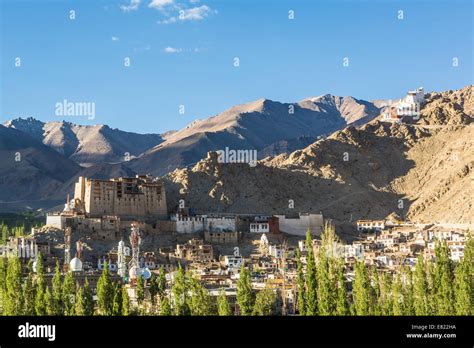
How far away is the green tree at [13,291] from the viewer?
119ft

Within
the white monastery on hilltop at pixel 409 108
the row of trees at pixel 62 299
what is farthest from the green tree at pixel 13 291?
the white monastery on hilltop at pixel 409 108

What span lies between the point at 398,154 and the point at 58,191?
61394mm

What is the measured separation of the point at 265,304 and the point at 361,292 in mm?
4517

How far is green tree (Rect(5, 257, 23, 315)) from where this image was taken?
119 feet

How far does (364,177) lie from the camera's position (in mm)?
97875

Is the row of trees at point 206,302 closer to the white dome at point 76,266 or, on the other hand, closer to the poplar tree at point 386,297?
the poplar tree at point 386,297

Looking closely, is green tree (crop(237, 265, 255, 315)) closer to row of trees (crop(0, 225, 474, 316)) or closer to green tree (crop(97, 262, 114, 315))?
row of trees (crop(0, 225, 474, 316))

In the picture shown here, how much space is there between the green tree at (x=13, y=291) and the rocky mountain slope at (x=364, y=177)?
41.0 meters

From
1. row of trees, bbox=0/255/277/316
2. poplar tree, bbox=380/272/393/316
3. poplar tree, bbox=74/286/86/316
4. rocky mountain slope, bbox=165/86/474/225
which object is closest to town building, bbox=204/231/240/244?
rocky mountain slope, bbox=165/86/474/225

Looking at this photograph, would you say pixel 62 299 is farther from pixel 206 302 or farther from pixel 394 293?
pixel 394 293

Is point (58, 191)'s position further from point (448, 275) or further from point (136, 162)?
point (448, 275)

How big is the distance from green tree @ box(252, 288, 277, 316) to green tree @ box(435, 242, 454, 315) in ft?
23.7
